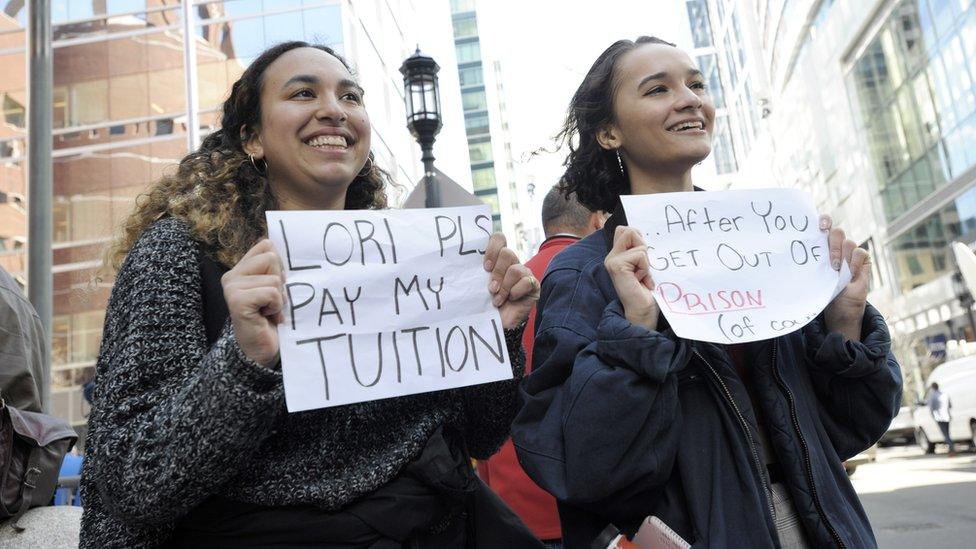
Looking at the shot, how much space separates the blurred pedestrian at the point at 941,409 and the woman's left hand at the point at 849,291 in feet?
57.1

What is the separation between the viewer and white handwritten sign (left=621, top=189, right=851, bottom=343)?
6.53 feet

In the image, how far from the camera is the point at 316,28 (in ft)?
75.4

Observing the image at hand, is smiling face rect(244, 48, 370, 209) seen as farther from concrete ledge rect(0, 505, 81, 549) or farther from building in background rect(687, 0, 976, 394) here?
building in background rect(687, 0, 976, 394)

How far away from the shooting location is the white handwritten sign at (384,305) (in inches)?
69.2

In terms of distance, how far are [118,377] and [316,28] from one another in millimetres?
22663

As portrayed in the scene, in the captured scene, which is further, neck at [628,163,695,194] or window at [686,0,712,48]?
window at [686,0,712,48]

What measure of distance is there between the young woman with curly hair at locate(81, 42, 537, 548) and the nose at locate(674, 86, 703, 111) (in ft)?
2.30

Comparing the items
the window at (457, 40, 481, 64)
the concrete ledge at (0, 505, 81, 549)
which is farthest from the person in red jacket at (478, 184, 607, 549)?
the window at (457, 40, 481, 64)

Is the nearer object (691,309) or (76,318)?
(691,309)

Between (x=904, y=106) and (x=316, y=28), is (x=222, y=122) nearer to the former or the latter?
(x=316, y=28)

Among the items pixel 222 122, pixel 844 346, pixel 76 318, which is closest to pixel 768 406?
pixel 844 346

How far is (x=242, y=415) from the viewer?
1576mm

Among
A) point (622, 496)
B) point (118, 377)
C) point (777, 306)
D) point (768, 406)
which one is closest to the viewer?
point (118, 377)

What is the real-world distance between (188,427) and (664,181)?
1465 millimetres
